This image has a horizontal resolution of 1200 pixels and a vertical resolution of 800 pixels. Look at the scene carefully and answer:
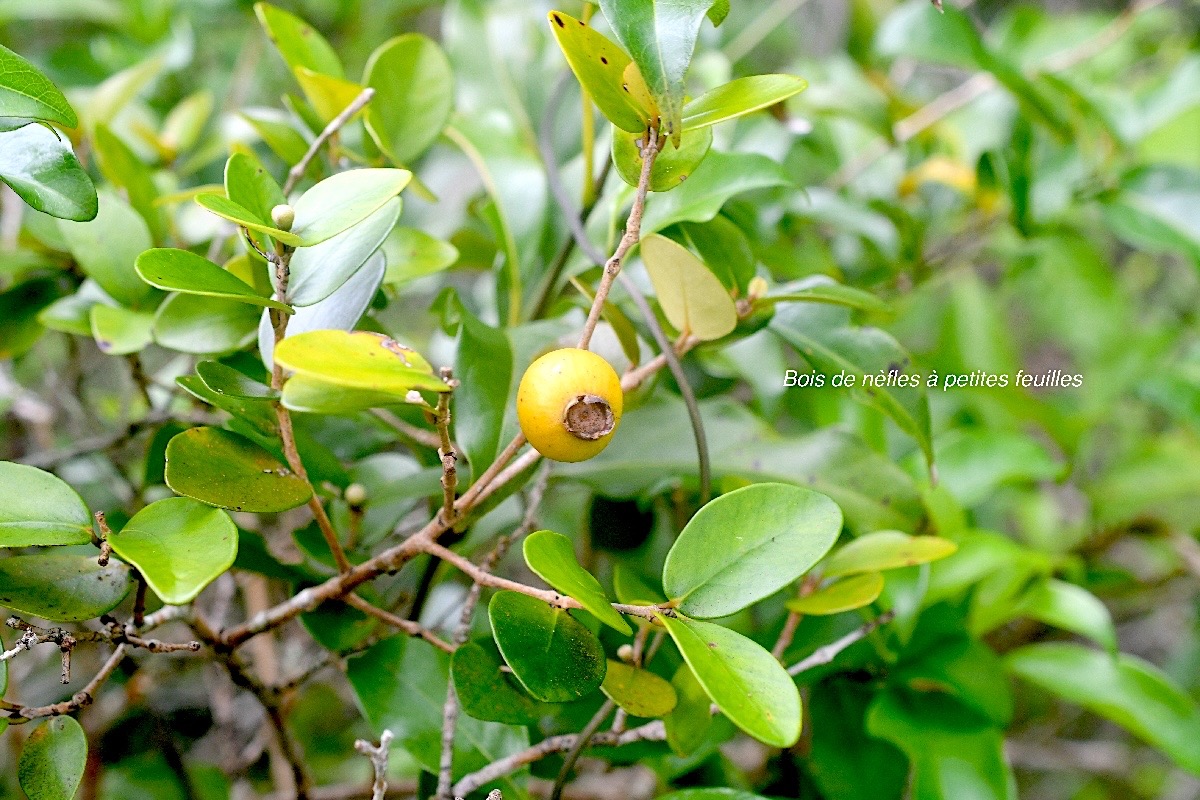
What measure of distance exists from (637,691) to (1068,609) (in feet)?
1.45

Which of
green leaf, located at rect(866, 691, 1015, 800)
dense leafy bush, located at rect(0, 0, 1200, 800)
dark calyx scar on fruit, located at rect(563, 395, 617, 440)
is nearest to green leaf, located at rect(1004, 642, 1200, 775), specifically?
dense leafy bush, located at rect(0, 0, 1200, 800)

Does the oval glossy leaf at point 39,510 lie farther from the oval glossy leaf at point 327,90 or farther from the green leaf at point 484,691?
the oval glossy leaf at point 327,90

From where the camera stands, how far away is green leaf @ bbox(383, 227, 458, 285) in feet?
1.59

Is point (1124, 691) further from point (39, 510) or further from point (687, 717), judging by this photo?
point (39, 510)

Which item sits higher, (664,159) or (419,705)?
(664,159)

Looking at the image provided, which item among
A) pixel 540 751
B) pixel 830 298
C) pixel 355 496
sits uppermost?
pixel 830 298

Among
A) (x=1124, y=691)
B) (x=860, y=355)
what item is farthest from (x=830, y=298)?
(x=1124, y=691)

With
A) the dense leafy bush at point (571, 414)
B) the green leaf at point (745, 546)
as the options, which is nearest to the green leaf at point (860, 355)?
the dense leafy bush at point (571, 414)

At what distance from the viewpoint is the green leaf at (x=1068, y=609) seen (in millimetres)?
663

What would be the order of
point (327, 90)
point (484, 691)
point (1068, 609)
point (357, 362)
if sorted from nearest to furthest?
point (357, 362), point (484, 691), point (327, 90), point (1068, 609)

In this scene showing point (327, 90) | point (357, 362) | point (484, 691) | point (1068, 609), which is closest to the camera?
point (357, 362)

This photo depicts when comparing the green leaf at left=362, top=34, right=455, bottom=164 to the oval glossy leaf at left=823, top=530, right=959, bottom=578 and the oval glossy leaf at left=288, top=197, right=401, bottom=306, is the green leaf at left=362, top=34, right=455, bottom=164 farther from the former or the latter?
the oval glossy leaf at left=823, top=530, right=959, bottom=578

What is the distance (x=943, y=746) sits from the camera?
0.57 m

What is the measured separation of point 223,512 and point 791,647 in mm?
369
